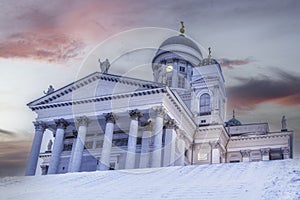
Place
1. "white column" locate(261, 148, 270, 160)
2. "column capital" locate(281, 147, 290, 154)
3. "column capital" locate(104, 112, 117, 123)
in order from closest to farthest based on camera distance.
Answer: "column capital" locate(104, 112, 117, 123) → "column capital" locate(281, 147, 290, 154) → "white column" locate(261, 148, 270, 160)

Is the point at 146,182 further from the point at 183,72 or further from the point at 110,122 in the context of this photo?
the point at 183,72

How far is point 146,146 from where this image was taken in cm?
3778

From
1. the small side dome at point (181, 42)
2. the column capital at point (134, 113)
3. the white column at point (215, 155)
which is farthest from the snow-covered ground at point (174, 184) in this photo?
the small side dome at point (181, 42)

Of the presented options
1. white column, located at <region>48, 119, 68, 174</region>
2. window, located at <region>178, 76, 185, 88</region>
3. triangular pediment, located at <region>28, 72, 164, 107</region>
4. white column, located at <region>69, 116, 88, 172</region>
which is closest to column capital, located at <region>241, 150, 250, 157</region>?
window, located at <region>178, 76, 185, 88</region>

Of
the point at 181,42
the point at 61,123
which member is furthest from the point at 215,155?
the point at 181,42

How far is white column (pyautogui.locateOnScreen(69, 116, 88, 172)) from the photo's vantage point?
116 feet

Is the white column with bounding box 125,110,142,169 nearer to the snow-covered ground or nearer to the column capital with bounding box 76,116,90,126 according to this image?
the column capital with bounding box 76,116,90,126

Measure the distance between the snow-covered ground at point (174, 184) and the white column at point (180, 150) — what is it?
1739cm

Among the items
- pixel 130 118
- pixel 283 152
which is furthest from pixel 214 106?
pixel 130 118

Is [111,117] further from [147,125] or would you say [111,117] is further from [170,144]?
[170,144]

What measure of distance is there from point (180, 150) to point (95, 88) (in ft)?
33.0

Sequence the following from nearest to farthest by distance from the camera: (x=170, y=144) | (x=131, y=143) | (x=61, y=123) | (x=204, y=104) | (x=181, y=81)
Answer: (x=131, y=143) → (x=170, y=144) → (x=61, y=123) → (x=204, y=104) → (x=181, y=81)

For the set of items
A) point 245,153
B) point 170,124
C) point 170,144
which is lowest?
point 170,144

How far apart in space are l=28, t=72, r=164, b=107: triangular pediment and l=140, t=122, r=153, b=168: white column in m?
4.44
